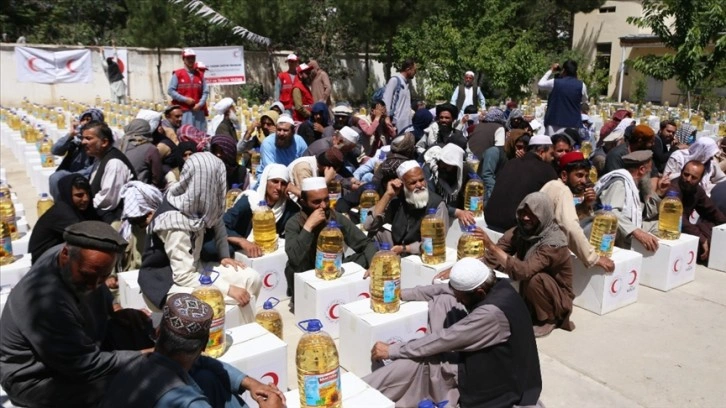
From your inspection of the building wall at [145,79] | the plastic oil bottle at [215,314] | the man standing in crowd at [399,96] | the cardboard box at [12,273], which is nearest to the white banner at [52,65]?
the building wall at [145,79]

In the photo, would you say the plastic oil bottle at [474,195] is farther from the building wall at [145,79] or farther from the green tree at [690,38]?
the building wall at [145,79]

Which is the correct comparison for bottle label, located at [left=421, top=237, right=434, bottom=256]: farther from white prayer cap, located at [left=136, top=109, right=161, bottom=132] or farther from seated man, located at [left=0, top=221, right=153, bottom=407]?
white prayer cap, located at [left=136, top=109, right=161, bottom=132]

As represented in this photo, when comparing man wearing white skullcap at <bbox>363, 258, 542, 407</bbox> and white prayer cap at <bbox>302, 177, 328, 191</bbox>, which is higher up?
white prayer cap at <bbox>302, 177, 328, 191</bbox>

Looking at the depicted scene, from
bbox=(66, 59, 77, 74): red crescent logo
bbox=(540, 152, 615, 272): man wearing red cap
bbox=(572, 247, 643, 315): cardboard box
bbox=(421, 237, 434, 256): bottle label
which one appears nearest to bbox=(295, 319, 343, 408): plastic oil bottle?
bbox=(421, 237, 434, 256): bottle label

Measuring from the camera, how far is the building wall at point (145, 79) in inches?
714

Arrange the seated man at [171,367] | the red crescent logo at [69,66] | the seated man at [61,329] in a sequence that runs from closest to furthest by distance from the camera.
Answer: the seated man at [171,367]
the seated man at [61,329]
the red crescent logo at [69,66]

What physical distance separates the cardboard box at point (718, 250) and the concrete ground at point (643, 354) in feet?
1.60

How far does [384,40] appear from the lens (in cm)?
1941

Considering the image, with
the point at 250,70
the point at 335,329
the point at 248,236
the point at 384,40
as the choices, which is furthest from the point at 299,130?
the point at 250,70

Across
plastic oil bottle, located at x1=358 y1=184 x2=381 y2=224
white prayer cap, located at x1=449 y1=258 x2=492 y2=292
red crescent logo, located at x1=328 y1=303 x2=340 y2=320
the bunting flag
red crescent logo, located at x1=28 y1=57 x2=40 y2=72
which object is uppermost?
the bunting flag

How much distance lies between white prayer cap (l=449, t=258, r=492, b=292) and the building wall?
18104 millimetres

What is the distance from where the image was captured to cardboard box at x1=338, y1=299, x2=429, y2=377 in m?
3.43

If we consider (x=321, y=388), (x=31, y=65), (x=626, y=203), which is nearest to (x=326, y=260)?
(x=321, y=388)

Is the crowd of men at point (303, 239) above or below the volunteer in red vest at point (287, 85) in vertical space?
below
